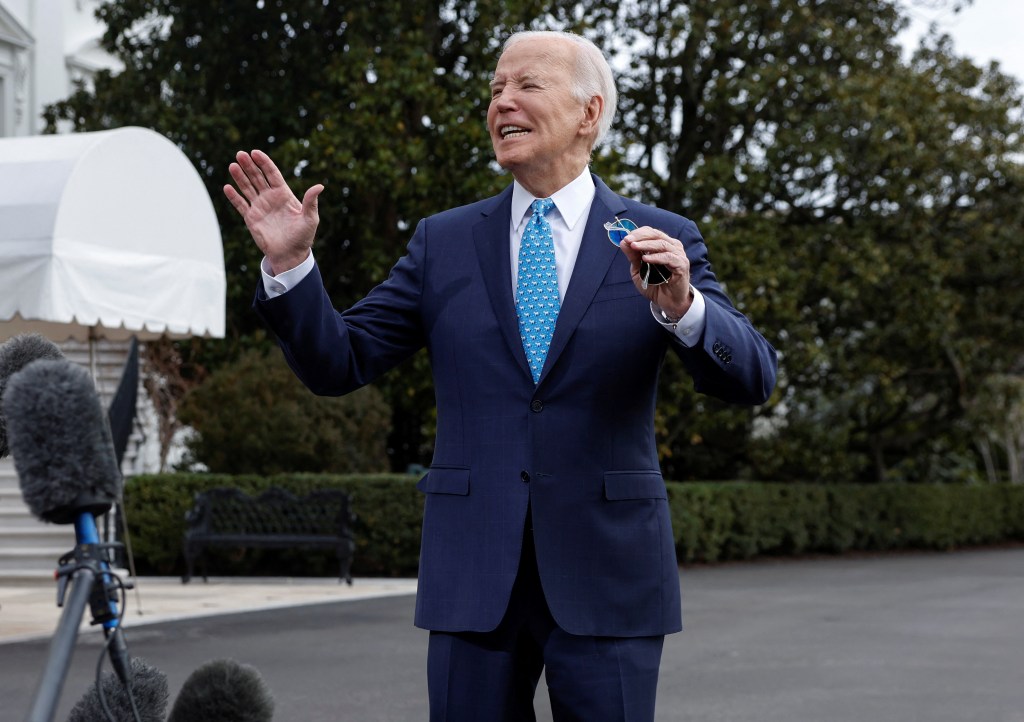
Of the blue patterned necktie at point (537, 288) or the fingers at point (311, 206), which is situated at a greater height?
the fingers at point (311, 206)

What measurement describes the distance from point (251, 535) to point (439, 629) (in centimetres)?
1288

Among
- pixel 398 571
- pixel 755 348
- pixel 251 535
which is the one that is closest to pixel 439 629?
pixel 755 348

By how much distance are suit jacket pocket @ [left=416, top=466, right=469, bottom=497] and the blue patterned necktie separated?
25 centimetres

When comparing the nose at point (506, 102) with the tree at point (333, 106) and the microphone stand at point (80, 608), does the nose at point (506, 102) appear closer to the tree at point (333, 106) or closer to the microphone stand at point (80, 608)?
the microphone stand at point (80, 608)

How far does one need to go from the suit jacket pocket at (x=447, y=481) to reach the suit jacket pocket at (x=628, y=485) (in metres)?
0.29

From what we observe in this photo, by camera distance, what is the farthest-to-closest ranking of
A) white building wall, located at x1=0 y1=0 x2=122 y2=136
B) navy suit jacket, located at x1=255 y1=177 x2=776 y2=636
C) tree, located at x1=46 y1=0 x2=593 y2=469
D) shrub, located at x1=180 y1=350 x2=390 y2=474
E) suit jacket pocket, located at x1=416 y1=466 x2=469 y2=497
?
white building wall, located at x1=0 y1=0 x2=122 y2=136
tree, located at x1=46 y1=0 x2=593 y2=469
shrub, located at x1=180 y1=350 x2=390 y2=474
suit jacket pocket, located at x1=416 y1=466 x2=469 y2=497
navy suit jacket, located at x1=255 y1=177 x2=776 y2=636

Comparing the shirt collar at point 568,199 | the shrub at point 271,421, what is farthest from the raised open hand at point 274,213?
the shrub at point 271,421

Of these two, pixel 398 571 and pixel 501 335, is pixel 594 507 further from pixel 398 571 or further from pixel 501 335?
pixel 398 571

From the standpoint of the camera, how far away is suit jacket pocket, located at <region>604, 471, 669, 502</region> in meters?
2.96

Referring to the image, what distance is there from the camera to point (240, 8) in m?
20.0

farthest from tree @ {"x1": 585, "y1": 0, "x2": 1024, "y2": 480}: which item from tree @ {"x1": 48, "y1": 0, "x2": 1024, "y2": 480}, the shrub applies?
the shrub

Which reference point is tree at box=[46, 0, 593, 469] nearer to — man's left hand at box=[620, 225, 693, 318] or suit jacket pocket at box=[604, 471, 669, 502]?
suit jacket pocket at box=[604, 471, 669, 502]

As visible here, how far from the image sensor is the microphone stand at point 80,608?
189 cm

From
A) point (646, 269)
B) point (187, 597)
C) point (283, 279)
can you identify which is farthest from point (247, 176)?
point (187, 597)
